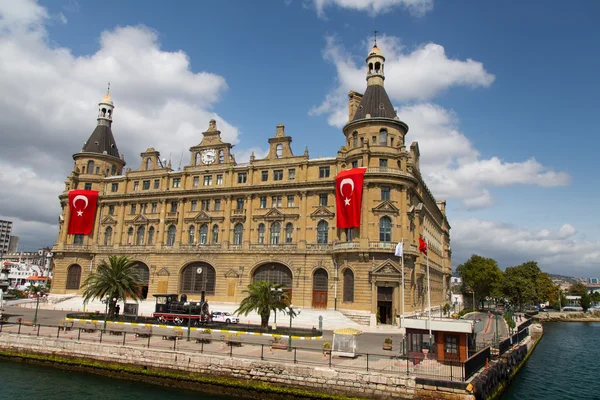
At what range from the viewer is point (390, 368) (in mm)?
28594

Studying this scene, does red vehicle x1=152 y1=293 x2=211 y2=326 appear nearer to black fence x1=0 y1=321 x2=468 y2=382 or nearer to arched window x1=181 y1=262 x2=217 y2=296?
black fence x1=0 y1=321 x2=468 y2=382

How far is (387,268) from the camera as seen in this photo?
55875 millimetres

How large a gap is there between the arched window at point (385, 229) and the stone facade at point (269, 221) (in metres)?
0.13

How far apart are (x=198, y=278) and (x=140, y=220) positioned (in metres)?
16.0

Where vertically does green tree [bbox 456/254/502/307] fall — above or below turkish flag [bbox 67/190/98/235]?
below

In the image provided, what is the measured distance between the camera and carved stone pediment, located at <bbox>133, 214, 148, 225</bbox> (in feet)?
251

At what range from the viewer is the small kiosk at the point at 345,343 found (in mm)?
31828

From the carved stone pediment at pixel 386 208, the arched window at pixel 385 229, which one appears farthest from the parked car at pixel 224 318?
the carved stone pediment at pixel 386 208

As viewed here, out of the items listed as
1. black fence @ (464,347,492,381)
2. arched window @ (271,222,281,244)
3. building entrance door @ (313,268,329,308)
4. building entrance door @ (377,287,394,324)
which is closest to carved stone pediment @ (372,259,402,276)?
building entrance door @ (377,287,394,324)

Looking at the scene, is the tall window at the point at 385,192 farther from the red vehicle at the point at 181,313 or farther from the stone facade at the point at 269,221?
the red vehicle at the point at 181,313

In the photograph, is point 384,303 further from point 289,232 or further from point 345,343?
point 345,343

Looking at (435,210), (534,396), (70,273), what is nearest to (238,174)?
(70,273)

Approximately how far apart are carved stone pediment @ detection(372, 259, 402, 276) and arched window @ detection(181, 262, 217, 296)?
26640 mm

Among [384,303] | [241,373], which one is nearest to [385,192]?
[384,303]
